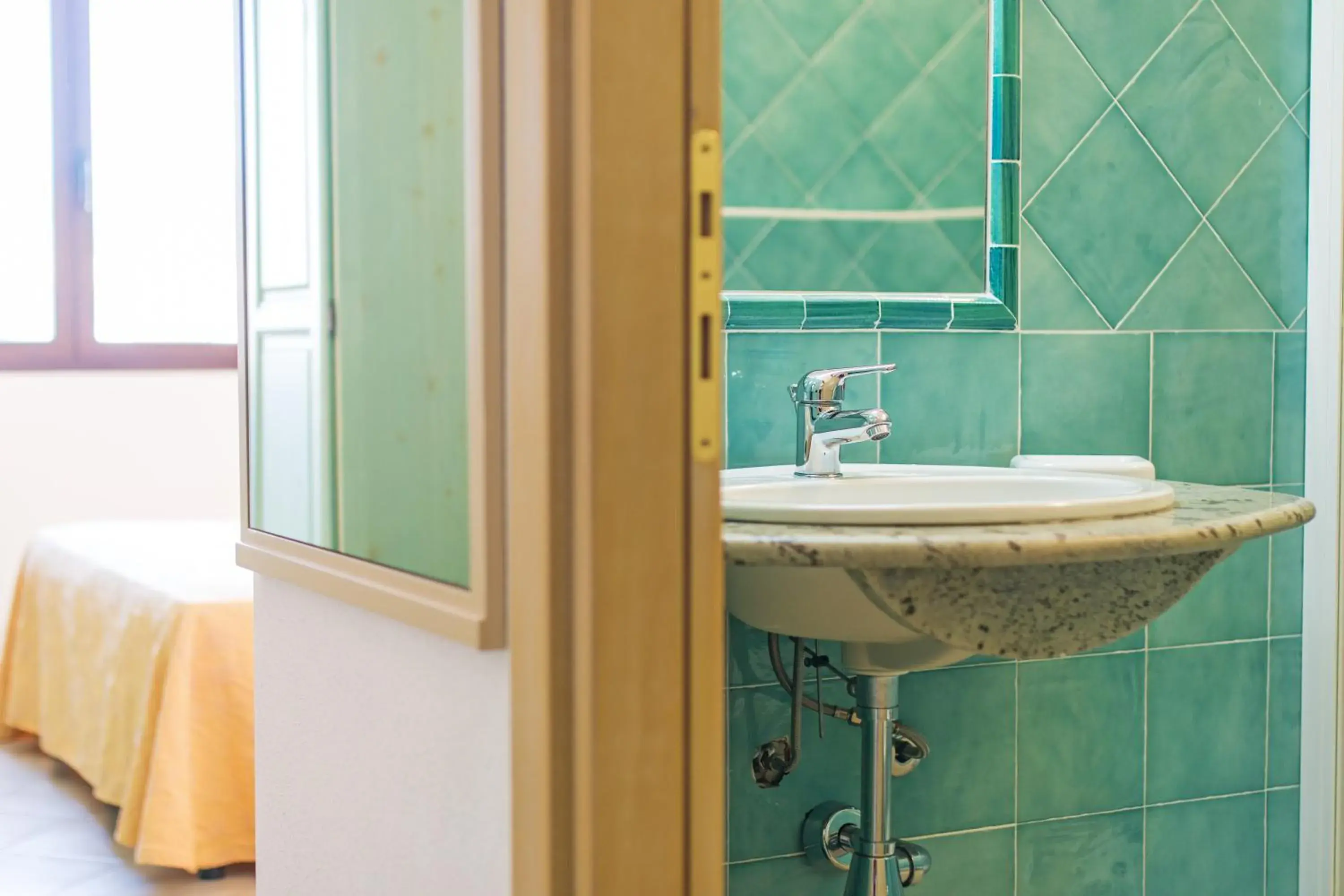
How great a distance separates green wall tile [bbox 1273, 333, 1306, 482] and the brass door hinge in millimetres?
1537

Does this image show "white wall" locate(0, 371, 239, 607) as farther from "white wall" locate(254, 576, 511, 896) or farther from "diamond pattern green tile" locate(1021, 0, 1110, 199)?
"diamond pattern green tile" locate(1021, 0, 1110, 199)

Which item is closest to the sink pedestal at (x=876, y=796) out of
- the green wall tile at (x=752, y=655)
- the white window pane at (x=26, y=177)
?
the green wall tile at (x=752, y=655)

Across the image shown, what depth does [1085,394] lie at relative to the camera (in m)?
2.03

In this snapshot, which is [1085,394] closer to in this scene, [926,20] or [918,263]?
[918,263]

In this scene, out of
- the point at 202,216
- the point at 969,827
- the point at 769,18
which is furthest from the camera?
the point at 202,216

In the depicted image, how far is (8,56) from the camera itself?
4641 mm

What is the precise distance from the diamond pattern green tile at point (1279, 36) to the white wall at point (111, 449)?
3755mm

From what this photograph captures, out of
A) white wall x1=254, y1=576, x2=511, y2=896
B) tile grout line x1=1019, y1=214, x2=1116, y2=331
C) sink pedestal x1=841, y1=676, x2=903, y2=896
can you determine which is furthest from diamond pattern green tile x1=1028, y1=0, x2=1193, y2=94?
white wall x1=254, y1=576, x2=511, y2=896

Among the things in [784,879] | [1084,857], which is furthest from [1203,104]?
[784,879]

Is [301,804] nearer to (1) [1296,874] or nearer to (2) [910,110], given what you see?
(2) [910,110]

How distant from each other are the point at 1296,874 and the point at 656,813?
1701 millimetres

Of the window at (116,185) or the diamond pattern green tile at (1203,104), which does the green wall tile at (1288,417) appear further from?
the window at (116,185)

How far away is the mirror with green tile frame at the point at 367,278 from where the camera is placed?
1.05m

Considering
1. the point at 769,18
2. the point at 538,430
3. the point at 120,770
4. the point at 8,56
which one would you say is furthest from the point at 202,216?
the point at 538,430
